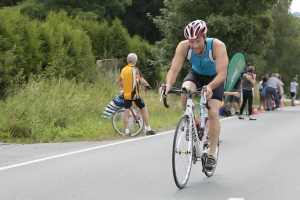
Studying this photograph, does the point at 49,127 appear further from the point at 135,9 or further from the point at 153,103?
the point at 135,9

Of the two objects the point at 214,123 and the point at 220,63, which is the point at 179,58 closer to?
the point at 220,63

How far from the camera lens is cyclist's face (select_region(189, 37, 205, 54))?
22.8 feet

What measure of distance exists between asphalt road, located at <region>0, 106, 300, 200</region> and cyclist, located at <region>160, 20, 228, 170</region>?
68 cm

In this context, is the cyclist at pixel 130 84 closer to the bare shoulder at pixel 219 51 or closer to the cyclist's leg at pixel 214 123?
the cyclist's leg at pixel 214 123

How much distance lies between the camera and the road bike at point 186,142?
662 centimetres

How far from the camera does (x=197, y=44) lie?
22.8 ft

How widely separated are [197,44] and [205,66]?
0.43m

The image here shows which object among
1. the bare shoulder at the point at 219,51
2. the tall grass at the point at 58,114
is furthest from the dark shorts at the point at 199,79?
the tall grass at the point at 58,114

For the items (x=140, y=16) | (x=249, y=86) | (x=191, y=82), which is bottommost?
(x=249, y=86)

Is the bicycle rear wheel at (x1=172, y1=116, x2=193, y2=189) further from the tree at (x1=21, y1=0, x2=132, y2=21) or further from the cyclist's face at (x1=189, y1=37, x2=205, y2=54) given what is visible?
the tree at (x1=21, y1=0, x2=132, y2=21)

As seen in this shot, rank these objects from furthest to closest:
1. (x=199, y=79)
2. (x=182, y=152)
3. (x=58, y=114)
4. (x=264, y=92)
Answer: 1. (x=264, y=92)
2. (x=58, y=114)
3. (x=199, y=79)
4. (x=182, y=152)

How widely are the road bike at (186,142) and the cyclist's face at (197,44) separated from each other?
19.2 inches

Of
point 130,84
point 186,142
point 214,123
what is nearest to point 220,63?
point 214,123

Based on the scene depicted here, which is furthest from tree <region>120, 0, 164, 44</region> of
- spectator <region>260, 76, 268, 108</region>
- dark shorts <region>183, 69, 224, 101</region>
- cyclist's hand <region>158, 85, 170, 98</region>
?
cyclist's hand <region>158, 85, 170, 98</region>
